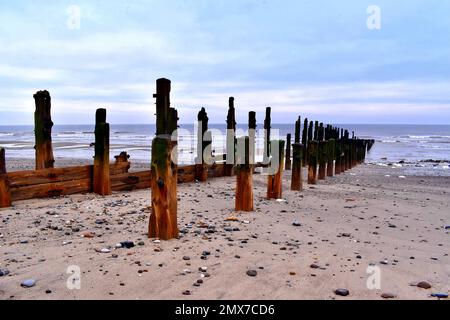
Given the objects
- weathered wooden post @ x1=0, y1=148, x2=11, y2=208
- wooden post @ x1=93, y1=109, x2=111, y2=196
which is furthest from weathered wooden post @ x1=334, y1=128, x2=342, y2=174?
weathered wooden post @ x1=0, y1=148, x2=11, y2=208

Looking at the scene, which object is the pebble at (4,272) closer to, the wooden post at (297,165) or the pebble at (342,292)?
the pebble at (342,292)

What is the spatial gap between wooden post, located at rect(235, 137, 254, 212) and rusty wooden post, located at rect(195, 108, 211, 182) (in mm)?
4744

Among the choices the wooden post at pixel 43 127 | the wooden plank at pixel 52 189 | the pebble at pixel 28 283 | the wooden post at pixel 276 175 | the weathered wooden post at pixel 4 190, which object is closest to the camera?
the pebble at pixel 28 283

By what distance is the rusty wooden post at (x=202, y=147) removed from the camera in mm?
12484

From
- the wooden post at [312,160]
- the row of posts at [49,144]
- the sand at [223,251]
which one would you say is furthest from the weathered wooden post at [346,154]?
the row of posts at [49,144]

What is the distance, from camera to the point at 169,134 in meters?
5.55

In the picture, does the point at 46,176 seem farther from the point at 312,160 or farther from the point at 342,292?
the point at 312,160

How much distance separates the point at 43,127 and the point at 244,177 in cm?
460

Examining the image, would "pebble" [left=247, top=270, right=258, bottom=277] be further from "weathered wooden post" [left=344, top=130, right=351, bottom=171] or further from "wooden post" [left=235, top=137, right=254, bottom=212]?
"weathered wooden post" [left=344, top=130, right=351, bottom=171]

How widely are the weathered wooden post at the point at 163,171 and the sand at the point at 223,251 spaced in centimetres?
25

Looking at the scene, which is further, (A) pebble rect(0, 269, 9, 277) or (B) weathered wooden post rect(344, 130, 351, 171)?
(B) weathered wooden post rect(344, 130, 351, 171)

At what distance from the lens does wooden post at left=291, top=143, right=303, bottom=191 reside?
11023 millimetres

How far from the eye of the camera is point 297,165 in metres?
11.2
